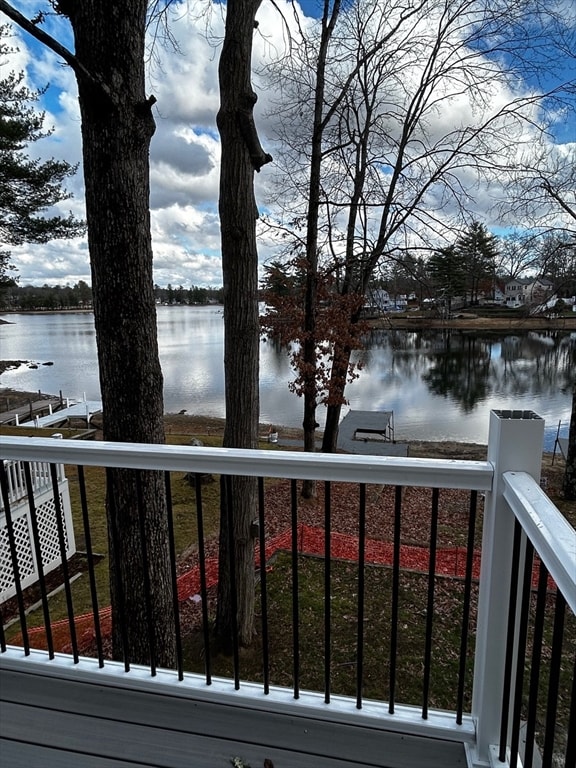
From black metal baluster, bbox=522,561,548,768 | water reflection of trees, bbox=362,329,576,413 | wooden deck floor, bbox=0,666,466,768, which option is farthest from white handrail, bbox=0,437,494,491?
water reflection of trees, bbox=362,329,576,413

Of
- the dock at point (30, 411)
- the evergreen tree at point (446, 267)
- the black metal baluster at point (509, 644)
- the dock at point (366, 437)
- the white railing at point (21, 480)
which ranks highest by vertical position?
the evergreen tree at point (446, 267)

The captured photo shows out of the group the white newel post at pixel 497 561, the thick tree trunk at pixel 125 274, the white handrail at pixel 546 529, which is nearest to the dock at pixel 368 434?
the thick tree trunk at pixel 125 274

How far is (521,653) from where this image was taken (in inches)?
47.3

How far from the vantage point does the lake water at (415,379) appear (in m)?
17.3

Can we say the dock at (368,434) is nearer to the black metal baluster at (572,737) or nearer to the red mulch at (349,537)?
the red mulch at (349,537)

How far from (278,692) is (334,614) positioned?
311 centimetres

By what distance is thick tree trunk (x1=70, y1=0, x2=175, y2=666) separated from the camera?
2021mm

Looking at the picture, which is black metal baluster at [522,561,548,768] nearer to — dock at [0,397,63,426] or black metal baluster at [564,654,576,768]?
black metal baluster at [564,654,576,768]

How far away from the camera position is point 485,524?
1.29m

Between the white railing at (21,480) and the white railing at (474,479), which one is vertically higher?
the white railing at (474,479)

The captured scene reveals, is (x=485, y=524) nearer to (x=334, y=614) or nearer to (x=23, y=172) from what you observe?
(x=334, y=614)

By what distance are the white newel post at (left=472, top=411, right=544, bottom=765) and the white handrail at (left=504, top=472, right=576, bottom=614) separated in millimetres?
47

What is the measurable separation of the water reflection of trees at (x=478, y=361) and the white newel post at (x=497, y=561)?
47.3ft

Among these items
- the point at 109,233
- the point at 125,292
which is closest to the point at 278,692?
the point at 125,292
